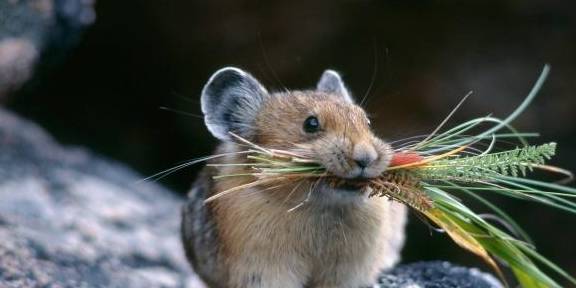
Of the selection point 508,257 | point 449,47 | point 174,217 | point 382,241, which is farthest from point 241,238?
point 449,47

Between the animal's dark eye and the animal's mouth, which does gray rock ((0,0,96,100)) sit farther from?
the animal's mouth

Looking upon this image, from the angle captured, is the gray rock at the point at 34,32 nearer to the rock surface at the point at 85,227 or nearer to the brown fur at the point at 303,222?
the rock surface at the point at 85,227

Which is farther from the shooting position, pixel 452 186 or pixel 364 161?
pixel 452 186

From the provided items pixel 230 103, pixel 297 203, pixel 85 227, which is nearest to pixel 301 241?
pixel 297 203

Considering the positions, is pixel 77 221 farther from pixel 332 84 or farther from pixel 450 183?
pixel 450 183

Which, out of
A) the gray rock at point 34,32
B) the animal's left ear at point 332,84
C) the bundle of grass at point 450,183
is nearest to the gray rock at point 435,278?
the bundle of grass at point 450,183

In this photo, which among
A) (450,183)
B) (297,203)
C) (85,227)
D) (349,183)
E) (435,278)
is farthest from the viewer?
(85,227)
